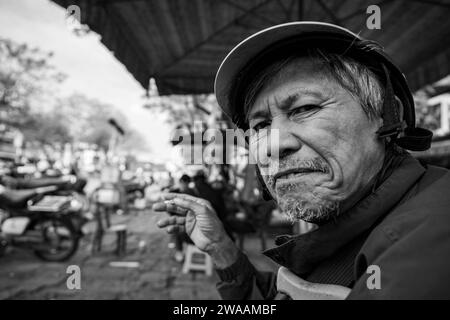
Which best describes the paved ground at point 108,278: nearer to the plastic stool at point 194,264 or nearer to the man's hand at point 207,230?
the plastic stool at point 194,264

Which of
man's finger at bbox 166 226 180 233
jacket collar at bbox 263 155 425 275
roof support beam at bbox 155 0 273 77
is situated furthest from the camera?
roof support beam at bbox 155 0 273 77

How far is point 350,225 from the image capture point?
942 millimetres

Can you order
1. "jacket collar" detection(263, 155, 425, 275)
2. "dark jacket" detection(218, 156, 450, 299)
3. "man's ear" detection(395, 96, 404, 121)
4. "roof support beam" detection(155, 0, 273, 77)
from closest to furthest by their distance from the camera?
1. "dark jacket" detection(218, 156, 450, 299)
2. "jacket collar" detection(263, 155, 425, 275)
3. "man's ear" detection(395, 96, 404, 121)
4. "roof support beam" detection(155, 0, 273, 77)

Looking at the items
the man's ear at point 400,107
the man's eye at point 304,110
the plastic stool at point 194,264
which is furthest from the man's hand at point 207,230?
the plastic stool at point 194,264

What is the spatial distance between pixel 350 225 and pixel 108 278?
4724mm

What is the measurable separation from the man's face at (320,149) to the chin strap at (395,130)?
0.05 m

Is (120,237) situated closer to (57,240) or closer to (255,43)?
(57,240)

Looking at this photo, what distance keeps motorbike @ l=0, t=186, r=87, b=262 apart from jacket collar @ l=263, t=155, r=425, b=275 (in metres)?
5.63

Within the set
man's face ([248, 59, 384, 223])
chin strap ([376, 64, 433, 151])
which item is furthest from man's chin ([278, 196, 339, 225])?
chin strap ([376, 64, 433, 151])

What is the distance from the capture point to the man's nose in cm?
109

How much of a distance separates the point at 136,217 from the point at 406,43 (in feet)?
34.6

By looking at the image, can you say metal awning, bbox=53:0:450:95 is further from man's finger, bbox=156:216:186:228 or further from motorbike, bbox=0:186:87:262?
motorbike, bbox=0:186:87:262

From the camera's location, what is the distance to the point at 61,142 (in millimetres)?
52719

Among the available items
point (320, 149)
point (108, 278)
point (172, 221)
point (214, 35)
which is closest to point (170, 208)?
point (172, 221)
